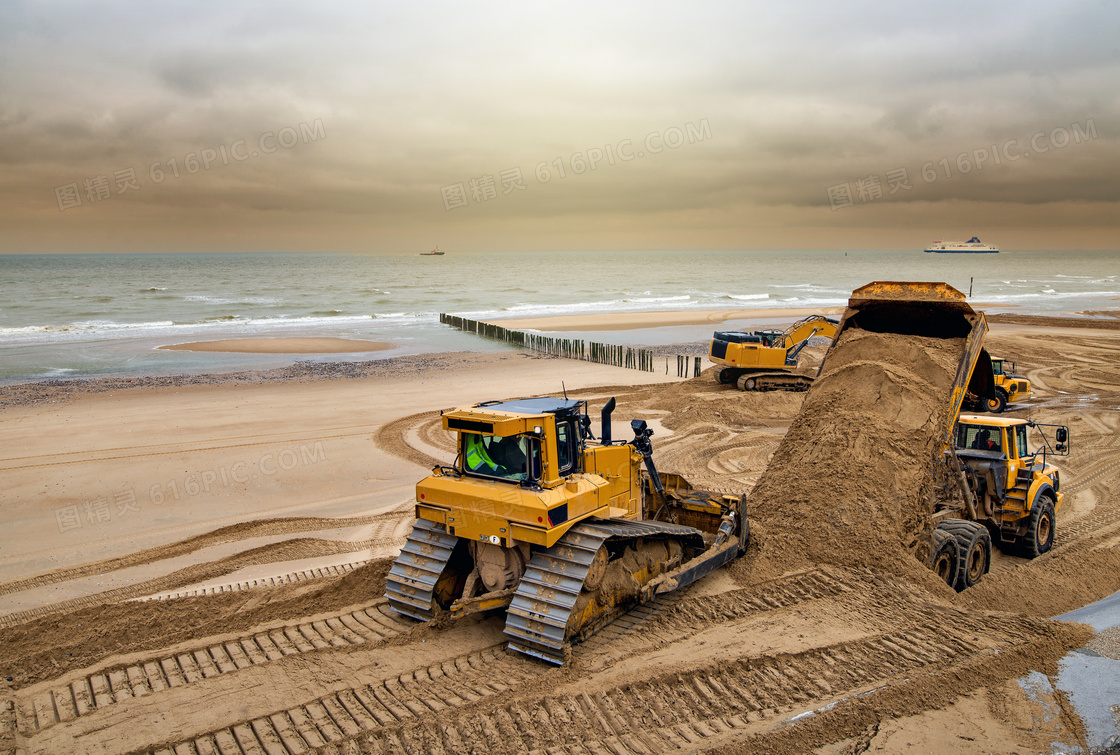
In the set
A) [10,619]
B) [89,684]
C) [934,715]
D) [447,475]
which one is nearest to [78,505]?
[10,619]

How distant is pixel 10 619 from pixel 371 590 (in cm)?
401

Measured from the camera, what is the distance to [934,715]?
17.8 feet

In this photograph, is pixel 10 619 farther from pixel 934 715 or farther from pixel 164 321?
pixel 164 321

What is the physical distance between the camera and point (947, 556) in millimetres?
8219

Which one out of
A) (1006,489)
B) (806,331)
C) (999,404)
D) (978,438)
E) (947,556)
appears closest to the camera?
(947,556)

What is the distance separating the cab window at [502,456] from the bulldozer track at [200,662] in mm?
1780

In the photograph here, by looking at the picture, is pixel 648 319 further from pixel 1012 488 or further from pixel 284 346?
pixel 1012 488

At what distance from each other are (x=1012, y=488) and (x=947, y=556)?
198cm

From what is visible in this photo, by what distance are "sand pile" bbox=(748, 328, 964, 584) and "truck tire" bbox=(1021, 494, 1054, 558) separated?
2.08 metres

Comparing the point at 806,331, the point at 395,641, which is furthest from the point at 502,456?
the point at 806,331

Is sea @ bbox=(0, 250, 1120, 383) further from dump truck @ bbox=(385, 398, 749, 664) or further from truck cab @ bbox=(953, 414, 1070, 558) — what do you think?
truck cab @ bbox=(953, 414, 1070, 558)

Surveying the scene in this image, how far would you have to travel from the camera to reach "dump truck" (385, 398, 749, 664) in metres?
6.14

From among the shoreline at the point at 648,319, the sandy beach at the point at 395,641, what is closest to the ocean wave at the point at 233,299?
the shoreline at the point at 648,319

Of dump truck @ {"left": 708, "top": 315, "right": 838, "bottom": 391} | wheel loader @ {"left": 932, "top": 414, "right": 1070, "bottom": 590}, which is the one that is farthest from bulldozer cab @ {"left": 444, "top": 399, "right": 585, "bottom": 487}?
dump truck @ {"left": 708, "top": 315, "right": 838, "bottom": 391}
